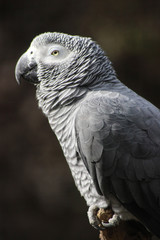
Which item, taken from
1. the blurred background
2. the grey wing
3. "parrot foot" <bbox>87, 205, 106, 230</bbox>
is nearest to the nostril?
the grey wing

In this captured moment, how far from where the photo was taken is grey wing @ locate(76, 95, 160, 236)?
1.75m

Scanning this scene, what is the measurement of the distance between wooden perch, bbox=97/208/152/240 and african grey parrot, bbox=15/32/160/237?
32 mm

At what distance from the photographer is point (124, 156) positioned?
1.75 metres

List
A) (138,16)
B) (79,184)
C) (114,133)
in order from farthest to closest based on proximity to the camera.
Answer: (138,16)
(79,184)
(114,133)

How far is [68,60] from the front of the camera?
197 cm

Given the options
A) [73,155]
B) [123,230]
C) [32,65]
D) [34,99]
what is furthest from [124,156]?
[34,99]

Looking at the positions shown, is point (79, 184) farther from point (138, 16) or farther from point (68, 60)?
point (138, 16)

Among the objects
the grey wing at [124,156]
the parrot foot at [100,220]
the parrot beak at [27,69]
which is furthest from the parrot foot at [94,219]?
the parrot beak at [27,69]

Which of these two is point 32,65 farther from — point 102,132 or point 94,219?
point 94,219

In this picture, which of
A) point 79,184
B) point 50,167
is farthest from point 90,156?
point 50,167

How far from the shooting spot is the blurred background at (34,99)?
3.46m

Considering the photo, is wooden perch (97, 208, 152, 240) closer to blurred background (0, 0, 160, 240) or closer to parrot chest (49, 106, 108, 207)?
parrot chest (49, 106, 108, 207)

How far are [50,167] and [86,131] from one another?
1.90m

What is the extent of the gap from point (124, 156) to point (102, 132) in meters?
0.14
